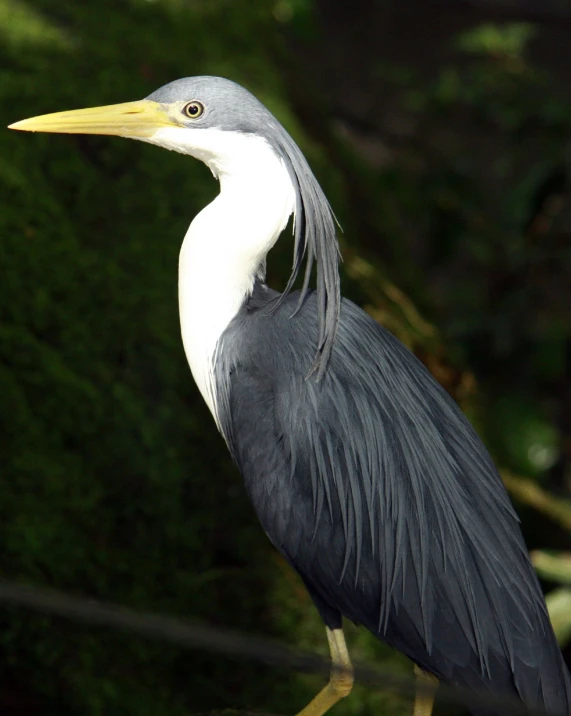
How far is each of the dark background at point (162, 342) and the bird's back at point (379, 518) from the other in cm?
68

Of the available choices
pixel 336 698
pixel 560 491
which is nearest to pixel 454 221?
pixel 560 491

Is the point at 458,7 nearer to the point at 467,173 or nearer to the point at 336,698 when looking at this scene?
the point at 467,173

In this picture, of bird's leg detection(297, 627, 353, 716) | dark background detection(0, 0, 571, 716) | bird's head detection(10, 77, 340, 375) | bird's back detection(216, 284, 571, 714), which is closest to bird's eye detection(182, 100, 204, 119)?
bird's head detection(10, 77, 340, 375)

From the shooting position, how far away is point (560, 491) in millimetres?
4188

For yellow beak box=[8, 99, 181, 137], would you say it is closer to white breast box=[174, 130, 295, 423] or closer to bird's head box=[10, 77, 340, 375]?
bird's head box=[10, 77, 340, 375]

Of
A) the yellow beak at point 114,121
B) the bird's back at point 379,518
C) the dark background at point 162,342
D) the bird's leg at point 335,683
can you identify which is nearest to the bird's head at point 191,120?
the yellow beak at point 114,121

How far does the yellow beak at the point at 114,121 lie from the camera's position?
1.80 meters

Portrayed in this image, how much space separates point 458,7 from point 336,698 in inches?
175

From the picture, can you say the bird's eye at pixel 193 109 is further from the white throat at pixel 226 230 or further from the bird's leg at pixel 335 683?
the bird's leg at pixel 335 683

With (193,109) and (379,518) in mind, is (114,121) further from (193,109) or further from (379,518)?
(379,518)

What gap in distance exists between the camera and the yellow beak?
180 centimetres

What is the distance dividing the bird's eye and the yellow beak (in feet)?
0.13

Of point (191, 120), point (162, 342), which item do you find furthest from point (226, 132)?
point (162, 342)

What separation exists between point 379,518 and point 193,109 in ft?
2.77
